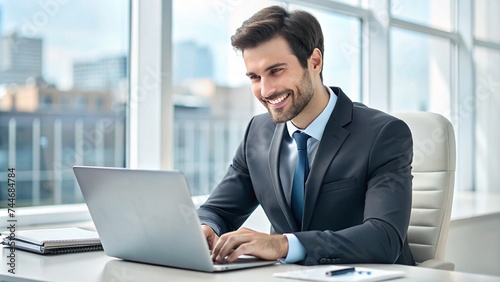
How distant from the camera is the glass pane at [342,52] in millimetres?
4117

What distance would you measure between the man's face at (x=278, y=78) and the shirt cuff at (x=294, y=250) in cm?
49

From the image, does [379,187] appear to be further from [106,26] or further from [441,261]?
[106,26]

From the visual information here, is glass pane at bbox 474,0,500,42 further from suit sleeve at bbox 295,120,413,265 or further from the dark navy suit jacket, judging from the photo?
suit sleeve at bbox 295,120,413,265

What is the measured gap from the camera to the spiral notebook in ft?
5.92

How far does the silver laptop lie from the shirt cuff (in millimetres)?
44

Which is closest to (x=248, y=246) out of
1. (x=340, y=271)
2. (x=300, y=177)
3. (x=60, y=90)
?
(x=340, y=271)

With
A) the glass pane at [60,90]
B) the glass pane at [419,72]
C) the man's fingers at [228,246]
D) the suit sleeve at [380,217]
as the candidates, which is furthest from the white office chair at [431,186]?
the glass pane at [419,72]

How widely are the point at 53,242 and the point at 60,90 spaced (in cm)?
217

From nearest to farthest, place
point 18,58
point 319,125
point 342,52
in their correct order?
point 319,125, point 18,58, point 342,52

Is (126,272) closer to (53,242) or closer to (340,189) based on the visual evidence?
(53,242)

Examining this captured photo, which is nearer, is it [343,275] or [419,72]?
[343,275]

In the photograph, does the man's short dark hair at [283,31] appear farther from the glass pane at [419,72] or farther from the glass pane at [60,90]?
the glass pane at [419,72]

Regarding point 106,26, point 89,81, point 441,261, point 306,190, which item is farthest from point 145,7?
point 441,261

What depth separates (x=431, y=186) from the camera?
2.21 metres
